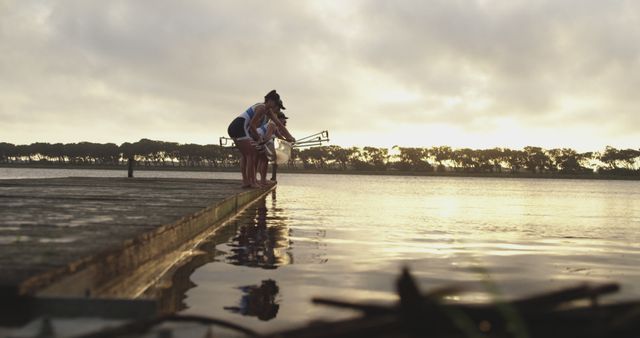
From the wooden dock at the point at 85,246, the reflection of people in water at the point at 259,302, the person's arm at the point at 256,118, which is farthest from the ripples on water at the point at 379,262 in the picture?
the person's arm at the point at 256,118

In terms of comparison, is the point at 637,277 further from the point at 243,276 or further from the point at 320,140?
the point at 320,140

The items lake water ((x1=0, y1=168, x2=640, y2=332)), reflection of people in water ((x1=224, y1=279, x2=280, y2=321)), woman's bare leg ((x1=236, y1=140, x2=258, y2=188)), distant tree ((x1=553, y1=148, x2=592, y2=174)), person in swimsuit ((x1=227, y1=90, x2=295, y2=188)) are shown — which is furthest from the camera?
distant tree ((x1=553, y1=148, x2=592, y2=174))

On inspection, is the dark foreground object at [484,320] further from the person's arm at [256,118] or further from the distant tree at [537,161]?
the distant tree at [537,161]

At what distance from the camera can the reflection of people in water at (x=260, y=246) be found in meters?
6.71

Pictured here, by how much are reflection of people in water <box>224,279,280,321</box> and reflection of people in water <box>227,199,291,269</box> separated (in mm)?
1172

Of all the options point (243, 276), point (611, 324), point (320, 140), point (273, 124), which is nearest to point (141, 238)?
point (243, 276)

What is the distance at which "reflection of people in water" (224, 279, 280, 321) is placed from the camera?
4223mm

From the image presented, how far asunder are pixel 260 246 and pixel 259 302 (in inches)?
140

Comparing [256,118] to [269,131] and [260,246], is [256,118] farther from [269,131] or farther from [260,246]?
[260,246]

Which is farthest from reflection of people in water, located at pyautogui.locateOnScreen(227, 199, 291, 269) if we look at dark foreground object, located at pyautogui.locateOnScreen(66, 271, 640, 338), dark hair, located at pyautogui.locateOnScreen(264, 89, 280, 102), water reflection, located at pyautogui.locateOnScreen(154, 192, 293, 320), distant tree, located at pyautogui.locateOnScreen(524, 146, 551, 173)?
distant tree, located at pyautogui.locateOnScreen(524, 146, 551, 173)

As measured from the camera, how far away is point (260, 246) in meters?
8.12

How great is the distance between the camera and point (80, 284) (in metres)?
3.26

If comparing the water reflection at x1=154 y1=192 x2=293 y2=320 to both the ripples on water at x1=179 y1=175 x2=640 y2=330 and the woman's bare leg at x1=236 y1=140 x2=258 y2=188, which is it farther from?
the woman's bare leg at x1=236 y1=140 x2=258 y2=188

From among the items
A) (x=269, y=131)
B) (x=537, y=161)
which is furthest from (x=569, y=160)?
(x=269, y=131)
